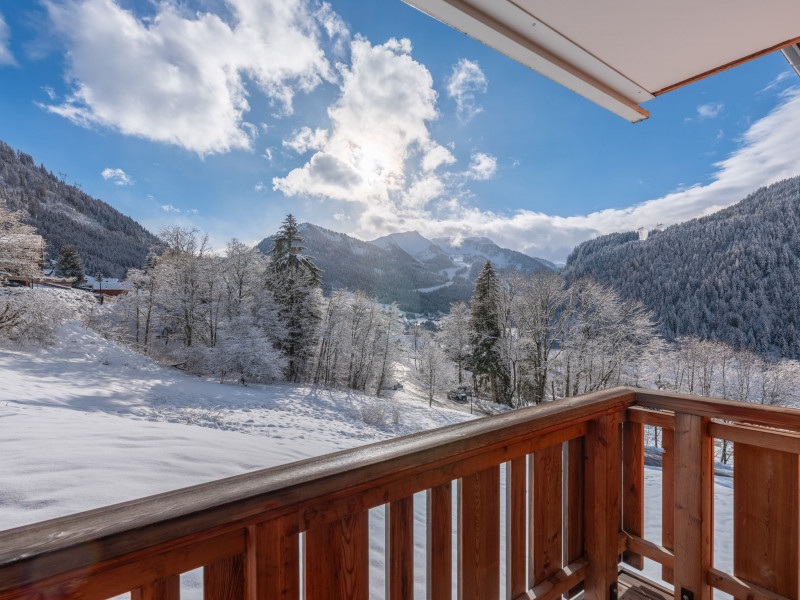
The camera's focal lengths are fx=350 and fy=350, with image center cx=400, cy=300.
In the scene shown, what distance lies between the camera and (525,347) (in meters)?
14.5

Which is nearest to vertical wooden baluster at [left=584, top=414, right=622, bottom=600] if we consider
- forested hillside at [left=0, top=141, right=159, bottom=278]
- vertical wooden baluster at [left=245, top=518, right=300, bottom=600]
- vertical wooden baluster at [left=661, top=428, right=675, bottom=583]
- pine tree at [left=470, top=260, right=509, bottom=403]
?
vertical wooden baluster at [left=661, top=428, right=675, bottom=583]

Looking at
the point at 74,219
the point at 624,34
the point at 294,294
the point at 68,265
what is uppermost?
the point at 74,219

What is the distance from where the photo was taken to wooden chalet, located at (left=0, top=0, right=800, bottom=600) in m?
0.56

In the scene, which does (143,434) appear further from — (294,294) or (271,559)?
(294,294)

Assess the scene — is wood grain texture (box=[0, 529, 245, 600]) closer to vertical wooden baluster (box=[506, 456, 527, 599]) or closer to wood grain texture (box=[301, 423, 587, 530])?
wood grain texture (box=[301, 423, 587, 530])

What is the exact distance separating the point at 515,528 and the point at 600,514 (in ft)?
1.69

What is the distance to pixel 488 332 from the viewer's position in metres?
16.8

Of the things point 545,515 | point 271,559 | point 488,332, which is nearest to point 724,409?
point 545,515

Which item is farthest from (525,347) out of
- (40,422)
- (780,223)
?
(780,223)

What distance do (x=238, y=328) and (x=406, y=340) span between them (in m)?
11.5

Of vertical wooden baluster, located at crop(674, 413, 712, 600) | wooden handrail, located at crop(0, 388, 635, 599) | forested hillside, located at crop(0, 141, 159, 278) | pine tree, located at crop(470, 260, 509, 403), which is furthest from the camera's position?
forested hillside, located at crop(0, 141, 159, 278)

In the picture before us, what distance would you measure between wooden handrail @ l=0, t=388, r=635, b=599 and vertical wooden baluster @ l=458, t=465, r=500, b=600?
7cm

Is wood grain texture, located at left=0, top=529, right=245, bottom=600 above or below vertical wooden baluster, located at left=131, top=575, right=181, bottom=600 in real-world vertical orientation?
Result: above

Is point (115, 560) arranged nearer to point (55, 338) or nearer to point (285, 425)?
point (285, 425)
